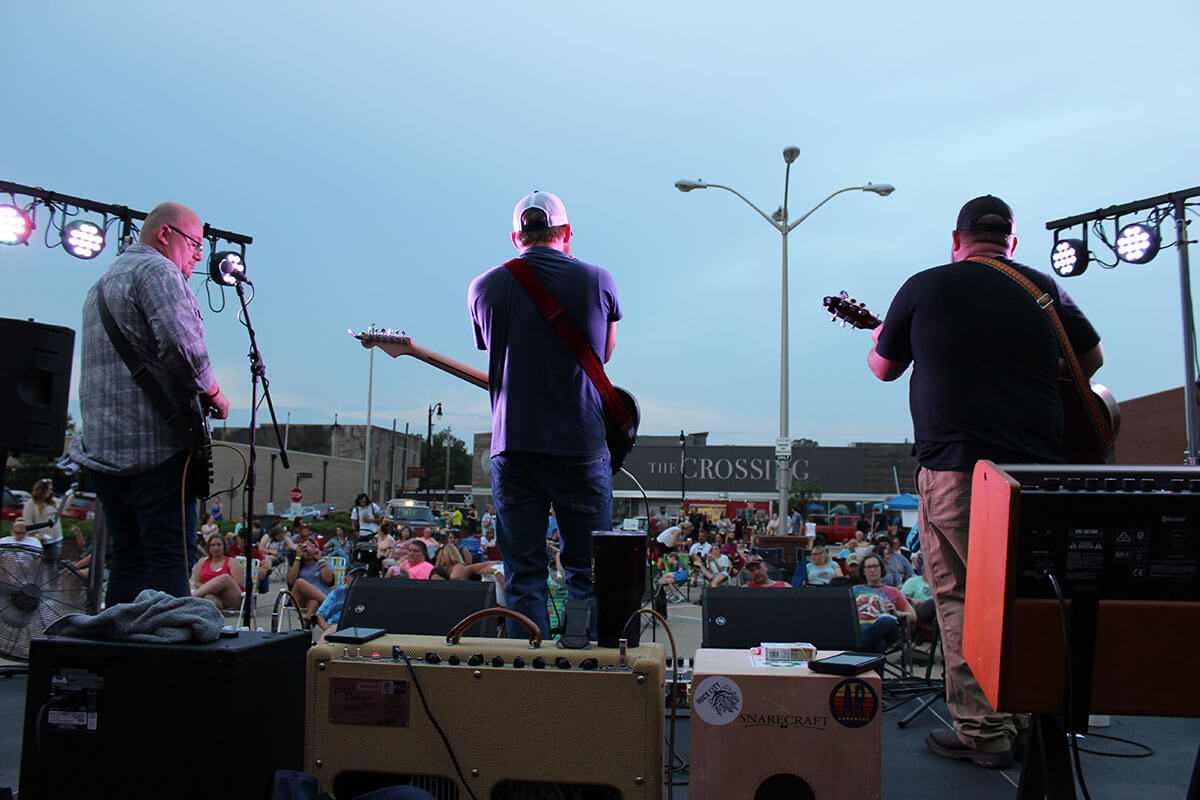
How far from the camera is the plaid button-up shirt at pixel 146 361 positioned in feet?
9.22

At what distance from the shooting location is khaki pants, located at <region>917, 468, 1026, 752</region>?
2.59m

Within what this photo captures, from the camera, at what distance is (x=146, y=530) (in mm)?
2789

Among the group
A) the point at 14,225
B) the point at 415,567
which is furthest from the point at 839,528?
the point at 14,225

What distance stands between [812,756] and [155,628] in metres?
1.69

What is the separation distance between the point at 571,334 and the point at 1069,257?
8.93 m

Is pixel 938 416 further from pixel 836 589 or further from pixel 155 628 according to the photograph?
pixel 155 628

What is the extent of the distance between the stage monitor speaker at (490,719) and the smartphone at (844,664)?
39cm

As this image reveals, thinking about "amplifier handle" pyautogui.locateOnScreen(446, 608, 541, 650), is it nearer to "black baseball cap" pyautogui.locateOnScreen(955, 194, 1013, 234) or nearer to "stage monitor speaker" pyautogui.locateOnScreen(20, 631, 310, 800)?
"stage monitor speaker" pyautogui.locateOnScreen(20, 631, 310, 800)

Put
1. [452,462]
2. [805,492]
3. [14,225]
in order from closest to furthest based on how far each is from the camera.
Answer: [14,225], [805,492], [452,462]

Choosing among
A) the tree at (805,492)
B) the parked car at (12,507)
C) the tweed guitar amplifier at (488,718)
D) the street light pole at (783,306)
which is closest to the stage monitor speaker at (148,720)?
the tweed guitar amplifier at (488,718)

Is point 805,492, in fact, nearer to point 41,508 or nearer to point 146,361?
point 41,508

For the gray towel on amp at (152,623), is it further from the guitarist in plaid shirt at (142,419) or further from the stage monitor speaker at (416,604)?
the stage monitor speaker at (416,604)

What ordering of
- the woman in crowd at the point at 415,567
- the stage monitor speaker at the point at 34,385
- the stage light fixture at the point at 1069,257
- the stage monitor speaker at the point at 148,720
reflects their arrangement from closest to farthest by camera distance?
the stage monitor speaker at the point at 148,720, the stage monitor speaker at the point at 34,385, the stage light fixture at the point at 1069,257, the woman in crowd at the point at 415,567

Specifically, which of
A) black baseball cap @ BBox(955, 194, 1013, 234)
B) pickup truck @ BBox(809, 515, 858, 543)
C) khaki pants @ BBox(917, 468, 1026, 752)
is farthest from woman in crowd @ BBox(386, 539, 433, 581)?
pickup truck @ BBox(809, 515, 858, 543)
